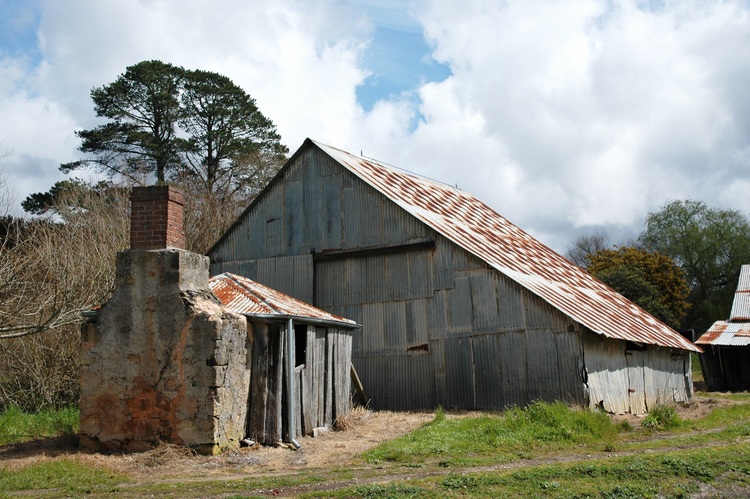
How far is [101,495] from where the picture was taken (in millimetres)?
9742

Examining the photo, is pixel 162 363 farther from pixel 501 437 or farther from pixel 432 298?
pixel 432 298

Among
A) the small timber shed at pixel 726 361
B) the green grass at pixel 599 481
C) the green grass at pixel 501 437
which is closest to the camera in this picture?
the green grass at pixel 599 481

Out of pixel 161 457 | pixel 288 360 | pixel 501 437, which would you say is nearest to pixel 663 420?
pixel 501 437

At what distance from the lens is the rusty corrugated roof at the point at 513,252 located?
64.6 feet

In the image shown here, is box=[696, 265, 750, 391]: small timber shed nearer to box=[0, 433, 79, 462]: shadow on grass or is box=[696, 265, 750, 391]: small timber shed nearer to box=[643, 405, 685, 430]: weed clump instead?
box=[643, 405, 685, 430]: weed clump

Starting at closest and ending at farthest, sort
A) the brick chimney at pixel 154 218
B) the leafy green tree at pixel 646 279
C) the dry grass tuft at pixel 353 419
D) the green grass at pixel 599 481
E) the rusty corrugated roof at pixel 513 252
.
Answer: the green grass at pixel 599 481 < the brick chimney at pixel 154 218 < the dry grass tuft at pixel 353 419 < the rusty corrugated roof at pixel 513 252 < the leafy green tree at pixel 646 279

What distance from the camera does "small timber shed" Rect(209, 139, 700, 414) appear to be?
60.7 feet

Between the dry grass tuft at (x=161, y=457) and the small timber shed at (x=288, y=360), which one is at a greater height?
the small timber shed at (x=288, y=360)

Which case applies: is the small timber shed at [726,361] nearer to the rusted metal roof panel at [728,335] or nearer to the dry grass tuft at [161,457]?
the rusted metal roof panel at [728,335]

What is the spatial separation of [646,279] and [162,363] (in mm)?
39144

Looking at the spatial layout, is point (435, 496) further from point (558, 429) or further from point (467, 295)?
point (467, 295)

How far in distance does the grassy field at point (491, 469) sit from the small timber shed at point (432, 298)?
3.44 m

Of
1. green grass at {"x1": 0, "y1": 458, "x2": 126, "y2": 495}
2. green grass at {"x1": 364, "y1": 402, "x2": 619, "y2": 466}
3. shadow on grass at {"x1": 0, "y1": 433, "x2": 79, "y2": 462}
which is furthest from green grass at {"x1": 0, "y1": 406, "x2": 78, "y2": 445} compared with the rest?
green grass at {"x1": 364, "y1": 402, "x2": 619, "y2": 466}

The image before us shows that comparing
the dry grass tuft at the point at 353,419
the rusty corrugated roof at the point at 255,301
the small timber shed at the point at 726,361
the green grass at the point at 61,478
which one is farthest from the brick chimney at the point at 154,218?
the small timber shed at the point at 726,361
